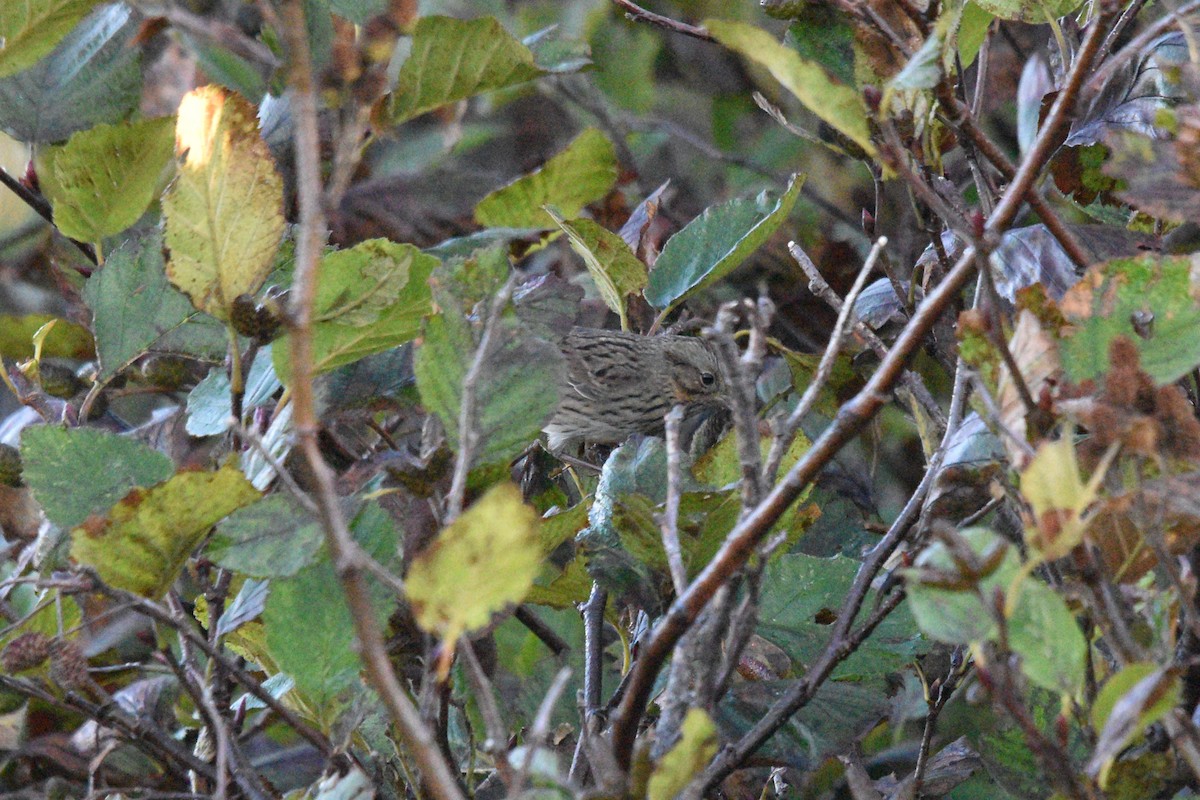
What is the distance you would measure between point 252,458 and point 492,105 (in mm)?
2642

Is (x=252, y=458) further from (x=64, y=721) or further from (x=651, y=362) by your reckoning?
(x=651, y=362)

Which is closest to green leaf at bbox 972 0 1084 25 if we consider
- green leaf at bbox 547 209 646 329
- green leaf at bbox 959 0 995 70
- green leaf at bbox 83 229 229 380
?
green leaf at bbox 959 0 995 70

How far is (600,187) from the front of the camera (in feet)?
A: 7.09

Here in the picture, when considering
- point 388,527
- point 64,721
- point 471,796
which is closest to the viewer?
point 388,527

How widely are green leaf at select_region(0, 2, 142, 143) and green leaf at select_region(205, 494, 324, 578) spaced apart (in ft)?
3.20

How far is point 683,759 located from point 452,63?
→ 1.09m

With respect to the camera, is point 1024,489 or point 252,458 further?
point 252,458

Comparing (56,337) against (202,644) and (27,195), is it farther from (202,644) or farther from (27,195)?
(202,644)

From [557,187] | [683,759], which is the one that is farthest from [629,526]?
[557,187]

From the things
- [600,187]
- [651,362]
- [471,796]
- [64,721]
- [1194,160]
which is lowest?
[651,362]

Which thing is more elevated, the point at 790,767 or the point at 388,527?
the point at 388,527

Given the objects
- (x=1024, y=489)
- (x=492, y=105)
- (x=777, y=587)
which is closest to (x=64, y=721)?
(x=777, y=587)

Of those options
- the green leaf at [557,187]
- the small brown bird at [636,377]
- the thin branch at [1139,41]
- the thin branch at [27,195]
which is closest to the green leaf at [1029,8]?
the thin branch at [1139,41]

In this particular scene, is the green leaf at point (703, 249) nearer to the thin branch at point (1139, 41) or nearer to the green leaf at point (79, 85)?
the thin branch at point (1139, 41)
